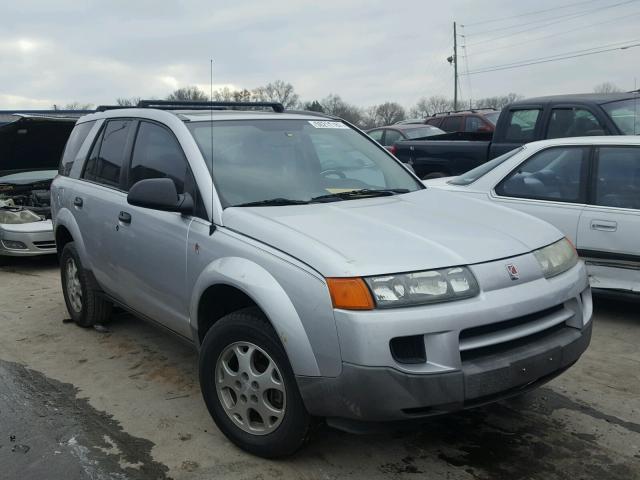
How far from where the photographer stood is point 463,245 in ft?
9.39

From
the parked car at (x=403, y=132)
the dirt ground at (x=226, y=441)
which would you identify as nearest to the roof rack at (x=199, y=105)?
the dirt ground at (x=226, y=441)

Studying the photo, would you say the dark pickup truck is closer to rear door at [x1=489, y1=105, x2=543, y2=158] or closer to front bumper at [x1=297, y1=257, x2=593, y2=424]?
rear door at [x1=489, y1=105, x2=543, y2=158]

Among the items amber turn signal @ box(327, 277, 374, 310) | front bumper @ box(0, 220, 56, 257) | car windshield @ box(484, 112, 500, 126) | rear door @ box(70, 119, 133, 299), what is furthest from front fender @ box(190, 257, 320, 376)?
car windshield @ box(484, 112, 500, 126)

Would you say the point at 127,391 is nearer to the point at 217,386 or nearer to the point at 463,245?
the point at 217,386

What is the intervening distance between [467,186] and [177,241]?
3.40 m

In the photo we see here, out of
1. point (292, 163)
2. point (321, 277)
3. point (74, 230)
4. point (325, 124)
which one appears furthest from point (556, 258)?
point (74, 230)

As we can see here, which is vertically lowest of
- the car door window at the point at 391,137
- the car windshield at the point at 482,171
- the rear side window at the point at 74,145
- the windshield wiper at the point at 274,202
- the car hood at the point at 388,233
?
the car hood at the point at 388,233

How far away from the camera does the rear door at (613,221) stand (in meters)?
4.84

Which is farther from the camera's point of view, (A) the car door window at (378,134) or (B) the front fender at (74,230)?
(A) the car door window at (378,134)

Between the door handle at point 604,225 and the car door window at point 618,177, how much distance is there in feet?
0.56

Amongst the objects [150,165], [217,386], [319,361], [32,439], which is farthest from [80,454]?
[150,165]

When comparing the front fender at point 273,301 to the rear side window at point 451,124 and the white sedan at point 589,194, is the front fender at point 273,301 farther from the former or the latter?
the rear side window at point 451,124

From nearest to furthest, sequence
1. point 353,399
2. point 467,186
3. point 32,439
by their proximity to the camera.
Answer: point 353,399 → point 32,439 → point 467,186

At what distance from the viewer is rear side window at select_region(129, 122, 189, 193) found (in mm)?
3750
